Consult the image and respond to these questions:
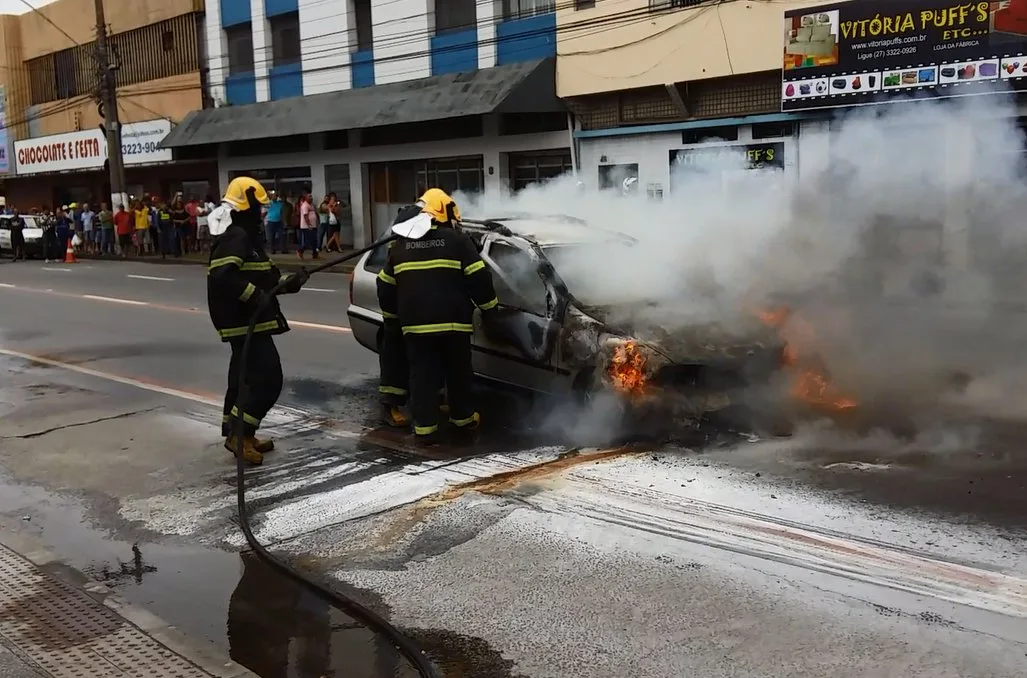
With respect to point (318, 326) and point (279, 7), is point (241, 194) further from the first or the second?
point (279, 7)

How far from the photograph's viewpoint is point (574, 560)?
455cm

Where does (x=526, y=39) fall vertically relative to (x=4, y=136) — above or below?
below

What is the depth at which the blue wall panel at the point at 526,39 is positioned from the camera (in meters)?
21.1

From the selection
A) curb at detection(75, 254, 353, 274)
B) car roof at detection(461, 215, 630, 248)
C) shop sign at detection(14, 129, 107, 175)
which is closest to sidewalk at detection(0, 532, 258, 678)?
car roof at detection(461, 215, 630, 248)

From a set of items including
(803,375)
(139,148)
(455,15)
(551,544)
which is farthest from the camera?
(139,148)

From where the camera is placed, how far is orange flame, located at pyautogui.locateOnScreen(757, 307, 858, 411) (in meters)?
7.12

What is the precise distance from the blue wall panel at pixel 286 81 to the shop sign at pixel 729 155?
44.0 ft

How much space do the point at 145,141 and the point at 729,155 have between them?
75.4 feet

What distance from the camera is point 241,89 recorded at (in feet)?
98.0

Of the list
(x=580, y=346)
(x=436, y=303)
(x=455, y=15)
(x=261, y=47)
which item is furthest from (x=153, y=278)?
(x=580, y=346)

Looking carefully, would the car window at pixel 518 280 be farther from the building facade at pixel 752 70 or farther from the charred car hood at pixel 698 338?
the building facade at pixel 752 70

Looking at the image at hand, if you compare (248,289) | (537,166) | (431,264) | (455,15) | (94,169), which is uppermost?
(455,15)

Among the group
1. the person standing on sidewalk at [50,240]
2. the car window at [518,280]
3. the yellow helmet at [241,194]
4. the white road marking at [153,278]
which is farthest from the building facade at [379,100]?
the yellow helmet at [241,194]

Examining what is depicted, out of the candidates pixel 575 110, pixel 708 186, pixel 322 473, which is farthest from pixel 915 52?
pixel 322 473
